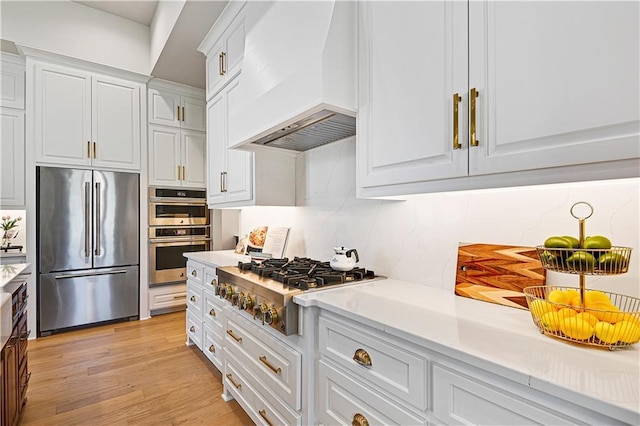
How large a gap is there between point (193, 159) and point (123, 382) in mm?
2649

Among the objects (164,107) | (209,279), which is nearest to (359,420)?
(209,279)

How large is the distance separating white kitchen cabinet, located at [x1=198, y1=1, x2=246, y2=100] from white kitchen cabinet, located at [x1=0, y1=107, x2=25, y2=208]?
199cm

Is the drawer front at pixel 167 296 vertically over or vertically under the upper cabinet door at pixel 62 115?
under

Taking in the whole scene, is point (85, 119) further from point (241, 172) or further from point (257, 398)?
point (257, 398)

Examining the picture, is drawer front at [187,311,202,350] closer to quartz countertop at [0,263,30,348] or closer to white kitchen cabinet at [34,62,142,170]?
quartz countertop at [0,263,30,348]

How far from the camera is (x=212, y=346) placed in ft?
8.37

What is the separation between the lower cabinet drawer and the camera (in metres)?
2.42

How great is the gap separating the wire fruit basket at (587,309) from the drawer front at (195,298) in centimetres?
244

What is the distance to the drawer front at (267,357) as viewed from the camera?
1.49 m

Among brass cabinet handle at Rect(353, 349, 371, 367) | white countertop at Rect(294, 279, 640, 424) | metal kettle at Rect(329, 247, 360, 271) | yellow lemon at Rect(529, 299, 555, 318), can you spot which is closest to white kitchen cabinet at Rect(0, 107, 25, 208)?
metal kettle at Rect(329, 247, 360, 271)

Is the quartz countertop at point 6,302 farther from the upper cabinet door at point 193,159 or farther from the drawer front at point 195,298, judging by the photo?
the upper cabinet door at point 193,159

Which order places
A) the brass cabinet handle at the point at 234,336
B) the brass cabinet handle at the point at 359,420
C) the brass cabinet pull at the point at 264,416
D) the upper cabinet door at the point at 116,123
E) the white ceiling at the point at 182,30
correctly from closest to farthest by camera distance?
the brass cabinet handle at the point at 359,420, the brass cabinet pull at the point at 264,416, the brass cabinet handle at the point at 234,336, the white ceiling at the point at 182,30, the upper cabinet door at the point at 116,123

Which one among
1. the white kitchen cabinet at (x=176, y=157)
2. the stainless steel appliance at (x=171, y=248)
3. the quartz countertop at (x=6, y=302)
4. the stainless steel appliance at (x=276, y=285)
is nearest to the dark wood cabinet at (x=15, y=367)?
the quartz countertop at (x=6, y=302)

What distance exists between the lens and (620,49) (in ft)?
2.65
